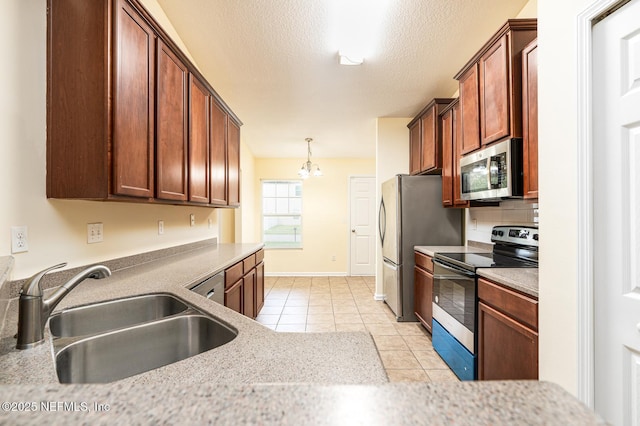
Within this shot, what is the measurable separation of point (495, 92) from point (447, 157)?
3.28 feet

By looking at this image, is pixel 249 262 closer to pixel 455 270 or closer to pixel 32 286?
pixel 455 270

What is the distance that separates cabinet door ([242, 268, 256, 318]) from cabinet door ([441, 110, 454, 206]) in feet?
7.38

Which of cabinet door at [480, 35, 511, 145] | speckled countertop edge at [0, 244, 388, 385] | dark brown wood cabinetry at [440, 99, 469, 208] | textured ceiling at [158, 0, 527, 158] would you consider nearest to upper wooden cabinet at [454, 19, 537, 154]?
cabinet door at [480, 35, 511, 145]

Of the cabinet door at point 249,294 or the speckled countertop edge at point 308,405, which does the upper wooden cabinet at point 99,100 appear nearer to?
the speckled countertop edge at point 308,405

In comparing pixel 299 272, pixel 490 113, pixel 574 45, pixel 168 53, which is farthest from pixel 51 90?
pixel 299 272

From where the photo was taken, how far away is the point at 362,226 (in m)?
6.14

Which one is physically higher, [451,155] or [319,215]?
[451,155]

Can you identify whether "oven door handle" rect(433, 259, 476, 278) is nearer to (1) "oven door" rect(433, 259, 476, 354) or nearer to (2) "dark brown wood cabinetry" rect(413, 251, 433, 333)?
(1) "oven door" rect(433, 259, 476, 354)

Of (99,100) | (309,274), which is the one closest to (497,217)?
(99,100)

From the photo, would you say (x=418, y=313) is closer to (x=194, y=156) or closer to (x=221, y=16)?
(x=194, y=156)

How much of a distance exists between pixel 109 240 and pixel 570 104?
2483 mm

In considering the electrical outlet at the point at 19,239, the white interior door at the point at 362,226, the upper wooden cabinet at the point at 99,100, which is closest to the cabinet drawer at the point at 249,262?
the upper wooden cabinet at the point at 99,100

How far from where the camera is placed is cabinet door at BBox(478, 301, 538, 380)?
1.45 m

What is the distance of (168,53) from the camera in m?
1.87
